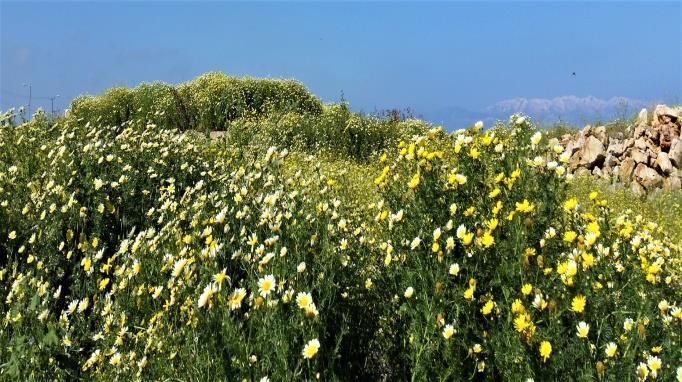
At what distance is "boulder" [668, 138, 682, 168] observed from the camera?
35.6ft

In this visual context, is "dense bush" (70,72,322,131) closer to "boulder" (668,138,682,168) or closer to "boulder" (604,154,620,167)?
"boulder" (604,154,620,167)

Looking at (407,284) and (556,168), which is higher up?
(556,168)

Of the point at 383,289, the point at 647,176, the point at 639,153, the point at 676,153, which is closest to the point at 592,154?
the point at 639,153

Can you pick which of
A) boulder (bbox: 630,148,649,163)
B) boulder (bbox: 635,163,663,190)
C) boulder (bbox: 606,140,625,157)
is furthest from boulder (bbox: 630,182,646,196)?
boulder (bbox: 606,140,625,157)

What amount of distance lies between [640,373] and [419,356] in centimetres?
93

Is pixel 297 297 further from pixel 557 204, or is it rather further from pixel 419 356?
pixel 557 204

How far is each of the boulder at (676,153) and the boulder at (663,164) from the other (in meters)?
0.08

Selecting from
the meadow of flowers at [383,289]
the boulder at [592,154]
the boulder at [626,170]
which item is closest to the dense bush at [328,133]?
the boulder at [592,154]

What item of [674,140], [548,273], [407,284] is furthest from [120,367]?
[674,140]

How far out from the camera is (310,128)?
13.8 m

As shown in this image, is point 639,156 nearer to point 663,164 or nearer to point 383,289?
point 663,164

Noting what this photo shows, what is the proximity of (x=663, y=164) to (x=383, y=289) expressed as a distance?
8.86 meters

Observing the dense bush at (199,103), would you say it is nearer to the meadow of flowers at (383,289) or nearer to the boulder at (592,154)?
the boulder at (592,154)

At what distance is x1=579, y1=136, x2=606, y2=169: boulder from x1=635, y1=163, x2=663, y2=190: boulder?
0.82 metres
